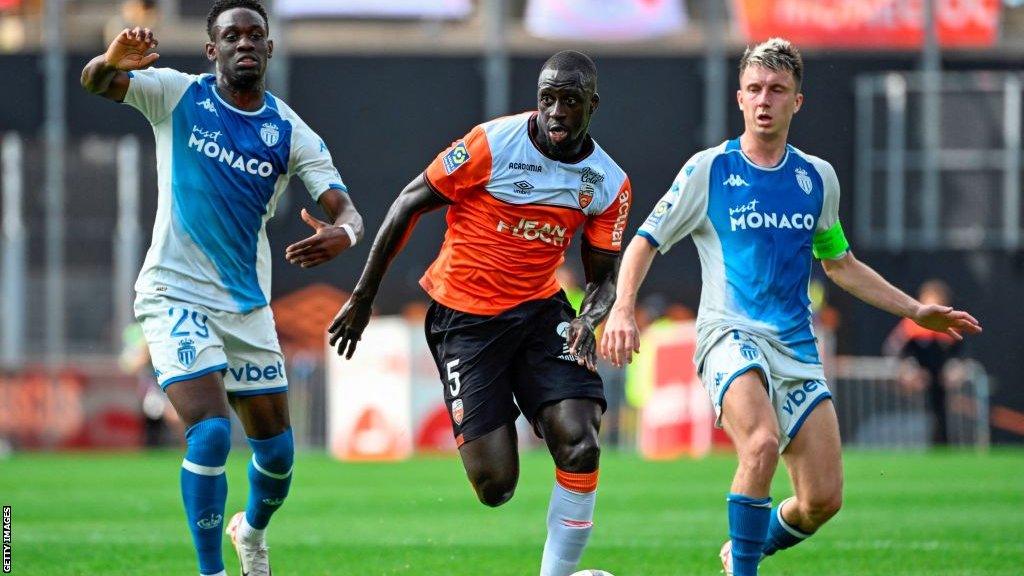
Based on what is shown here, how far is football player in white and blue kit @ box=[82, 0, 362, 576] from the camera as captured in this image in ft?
24.8

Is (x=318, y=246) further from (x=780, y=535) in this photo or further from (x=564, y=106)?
(x=780, y=535)

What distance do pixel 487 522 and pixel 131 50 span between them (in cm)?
612

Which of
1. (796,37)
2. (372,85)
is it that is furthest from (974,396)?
(372,85)

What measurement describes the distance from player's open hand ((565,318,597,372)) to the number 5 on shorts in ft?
2.02

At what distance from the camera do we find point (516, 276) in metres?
8.05

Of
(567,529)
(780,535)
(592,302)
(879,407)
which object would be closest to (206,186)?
(592,302)

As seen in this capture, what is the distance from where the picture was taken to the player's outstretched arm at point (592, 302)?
7.80 meters

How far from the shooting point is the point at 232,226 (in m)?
7.91

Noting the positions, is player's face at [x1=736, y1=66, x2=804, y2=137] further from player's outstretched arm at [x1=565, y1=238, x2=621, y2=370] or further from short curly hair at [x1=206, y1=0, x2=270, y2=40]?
short curly hair at [x1=206, y1=0, x2=270, y2=40]

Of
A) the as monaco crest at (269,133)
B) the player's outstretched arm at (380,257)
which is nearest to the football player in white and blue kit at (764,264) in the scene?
the player's outstretched arm at (380,257)

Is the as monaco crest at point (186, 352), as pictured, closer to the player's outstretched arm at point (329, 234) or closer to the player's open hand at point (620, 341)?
the player's outstretched arm at point (329, 234)

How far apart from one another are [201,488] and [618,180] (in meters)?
2.42

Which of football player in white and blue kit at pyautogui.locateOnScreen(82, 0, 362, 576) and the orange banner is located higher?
the orange banner

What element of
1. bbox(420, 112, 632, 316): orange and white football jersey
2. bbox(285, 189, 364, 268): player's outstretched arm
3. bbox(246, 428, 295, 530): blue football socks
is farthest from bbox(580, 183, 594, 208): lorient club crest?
bbox(246, 428, 295, 530): blue football socks
